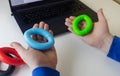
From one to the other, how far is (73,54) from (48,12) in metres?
0.23

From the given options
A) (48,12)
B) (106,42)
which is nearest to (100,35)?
(106,42)

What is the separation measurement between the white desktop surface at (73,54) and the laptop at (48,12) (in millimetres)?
32

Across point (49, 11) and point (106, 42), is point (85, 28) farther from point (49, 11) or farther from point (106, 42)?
point (49, 11)

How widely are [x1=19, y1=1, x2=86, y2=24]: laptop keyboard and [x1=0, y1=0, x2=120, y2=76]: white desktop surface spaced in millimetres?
54

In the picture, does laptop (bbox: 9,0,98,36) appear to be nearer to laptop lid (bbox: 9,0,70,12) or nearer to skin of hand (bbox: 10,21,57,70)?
laptop lid (bbox: 9,0,70,12)

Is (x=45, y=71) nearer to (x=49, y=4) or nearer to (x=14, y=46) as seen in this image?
(x=14, y=46)

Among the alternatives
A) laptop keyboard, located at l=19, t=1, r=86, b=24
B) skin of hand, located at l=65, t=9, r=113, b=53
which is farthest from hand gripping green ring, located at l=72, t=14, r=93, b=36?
laptop keyboard, located at l=19, t=1, r=86, b=24

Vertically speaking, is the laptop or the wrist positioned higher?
the laptop

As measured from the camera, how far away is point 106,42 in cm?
63

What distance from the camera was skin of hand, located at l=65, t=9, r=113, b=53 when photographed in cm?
63

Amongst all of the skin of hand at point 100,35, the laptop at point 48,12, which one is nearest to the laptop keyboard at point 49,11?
the laptop at point 48,12

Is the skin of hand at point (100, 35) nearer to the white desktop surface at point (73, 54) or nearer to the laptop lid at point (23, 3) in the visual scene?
the white desktop surface at point (73, 54)

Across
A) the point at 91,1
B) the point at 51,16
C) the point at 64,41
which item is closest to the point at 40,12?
the point at 51,16

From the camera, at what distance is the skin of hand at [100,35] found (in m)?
0.63
